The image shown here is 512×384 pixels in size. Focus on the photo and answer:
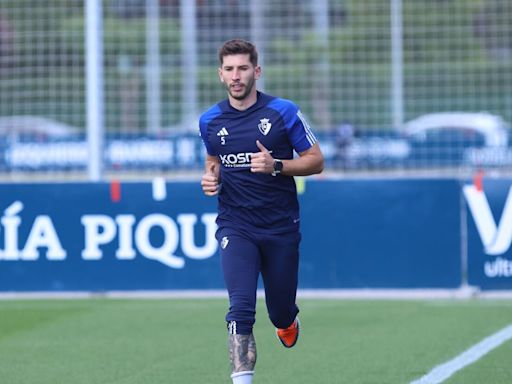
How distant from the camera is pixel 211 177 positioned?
25.8 feet

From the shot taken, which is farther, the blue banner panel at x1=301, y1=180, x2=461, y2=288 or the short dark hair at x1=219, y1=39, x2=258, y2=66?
the blue banner panel at x1=301, y1=180, x2=461, y2=288

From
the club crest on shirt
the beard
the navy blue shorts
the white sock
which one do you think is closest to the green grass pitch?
the navy blue shorts

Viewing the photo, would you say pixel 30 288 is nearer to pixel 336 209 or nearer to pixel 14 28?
pixel 336 209

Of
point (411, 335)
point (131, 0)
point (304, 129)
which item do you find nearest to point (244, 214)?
point (304, 129)

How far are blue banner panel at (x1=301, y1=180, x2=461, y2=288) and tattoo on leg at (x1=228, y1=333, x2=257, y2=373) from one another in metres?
6.47

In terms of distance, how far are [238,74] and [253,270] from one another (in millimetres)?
1137

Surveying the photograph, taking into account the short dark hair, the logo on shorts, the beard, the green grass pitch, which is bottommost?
the green grass pitch

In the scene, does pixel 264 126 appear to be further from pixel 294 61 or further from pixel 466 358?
pixel 294 61

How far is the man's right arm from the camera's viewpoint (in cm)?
785

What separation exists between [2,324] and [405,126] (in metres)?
12.5

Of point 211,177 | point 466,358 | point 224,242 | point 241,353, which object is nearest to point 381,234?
point 466,358

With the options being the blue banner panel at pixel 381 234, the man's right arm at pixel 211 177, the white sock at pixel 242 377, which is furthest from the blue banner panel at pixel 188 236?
the white sock at pixel 242 377

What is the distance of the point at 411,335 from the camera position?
11109mm

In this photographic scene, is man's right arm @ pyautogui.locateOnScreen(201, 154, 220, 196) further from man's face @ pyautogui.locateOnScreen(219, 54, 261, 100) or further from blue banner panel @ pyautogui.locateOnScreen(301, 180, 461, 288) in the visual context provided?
blue banner panel @ pyautogui.locateOnScreen(301, 180, 461, 288)
